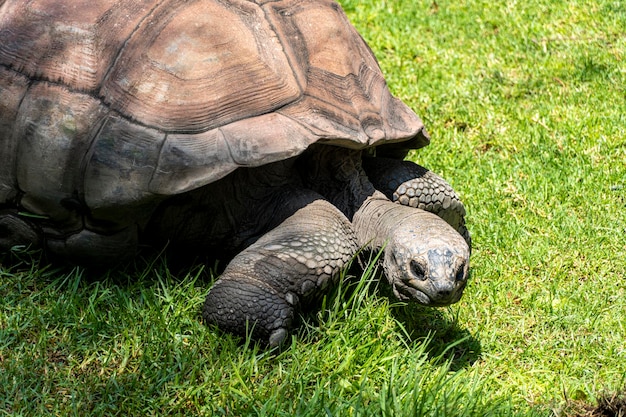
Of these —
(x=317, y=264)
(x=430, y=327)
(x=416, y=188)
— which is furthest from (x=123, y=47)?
(x=430, y=327)

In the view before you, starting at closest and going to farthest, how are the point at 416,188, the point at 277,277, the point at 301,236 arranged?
the point at 277,277 < the point at 301,236 < the point at 416,188

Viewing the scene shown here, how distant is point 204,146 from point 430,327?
50.9 inches

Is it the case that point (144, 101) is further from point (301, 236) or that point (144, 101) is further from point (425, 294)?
point (425, 294)

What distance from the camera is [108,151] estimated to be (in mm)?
3402

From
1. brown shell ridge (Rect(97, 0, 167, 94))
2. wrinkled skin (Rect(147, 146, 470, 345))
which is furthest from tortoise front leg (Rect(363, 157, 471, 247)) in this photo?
brown shell ridge (Rect(97, 0, 167, 94))

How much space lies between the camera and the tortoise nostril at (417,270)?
340 centimetres

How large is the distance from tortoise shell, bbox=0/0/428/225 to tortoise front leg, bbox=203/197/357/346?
357 millimetres

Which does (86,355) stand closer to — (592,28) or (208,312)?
(208,312)

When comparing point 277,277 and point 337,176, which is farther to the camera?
point 337,176

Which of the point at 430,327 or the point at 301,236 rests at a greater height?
the point at 301,236

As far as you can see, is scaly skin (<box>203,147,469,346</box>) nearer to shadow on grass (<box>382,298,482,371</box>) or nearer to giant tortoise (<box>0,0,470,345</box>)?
giant tortoise (<box>0,0,470,345</box>)

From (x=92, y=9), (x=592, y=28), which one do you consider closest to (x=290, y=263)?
(x=92, y=9)

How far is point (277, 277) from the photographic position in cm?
337

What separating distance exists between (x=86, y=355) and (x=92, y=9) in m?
1.46
